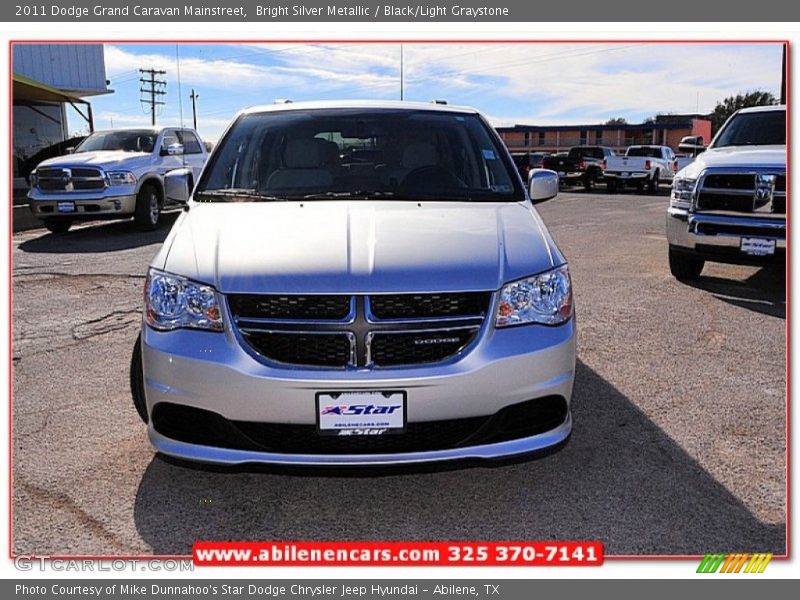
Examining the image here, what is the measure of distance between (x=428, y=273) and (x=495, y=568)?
1.09 m

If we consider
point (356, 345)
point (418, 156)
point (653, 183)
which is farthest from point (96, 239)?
point (653, 183)

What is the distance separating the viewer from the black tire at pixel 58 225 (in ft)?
40.5

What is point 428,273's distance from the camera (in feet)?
9.27

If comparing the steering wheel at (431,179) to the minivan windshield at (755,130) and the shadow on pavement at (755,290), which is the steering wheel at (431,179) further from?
the minivan windshield at (755,130)

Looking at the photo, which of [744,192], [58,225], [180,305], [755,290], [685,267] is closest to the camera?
[180,305]

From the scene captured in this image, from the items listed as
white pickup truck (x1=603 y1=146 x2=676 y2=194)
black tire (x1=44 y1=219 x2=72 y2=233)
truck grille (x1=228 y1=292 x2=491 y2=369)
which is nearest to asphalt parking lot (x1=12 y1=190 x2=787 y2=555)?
truck grille (x1=228 y1=292 x2=491 y2=369)

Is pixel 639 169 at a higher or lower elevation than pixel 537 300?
higher

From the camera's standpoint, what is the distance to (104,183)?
38.1 ft

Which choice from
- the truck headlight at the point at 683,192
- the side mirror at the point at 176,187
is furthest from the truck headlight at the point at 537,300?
the truck headlight at the point at 683,192

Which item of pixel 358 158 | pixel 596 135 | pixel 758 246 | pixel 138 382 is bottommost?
pixel 138 382

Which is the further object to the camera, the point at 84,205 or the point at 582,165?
the point at 582,165

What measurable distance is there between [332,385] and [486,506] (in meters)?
0.89

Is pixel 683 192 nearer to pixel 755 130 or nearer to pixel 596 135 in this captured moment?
pixel 755 130

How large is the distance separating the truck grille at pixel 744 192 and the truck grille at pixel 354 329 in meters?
5.20
